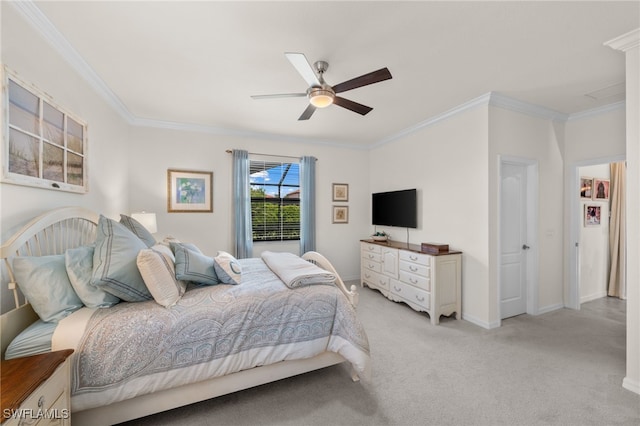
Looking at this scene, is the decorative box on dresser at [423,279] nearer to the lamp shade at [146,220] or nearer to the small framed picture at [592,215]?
the small framed picture at [592,215]

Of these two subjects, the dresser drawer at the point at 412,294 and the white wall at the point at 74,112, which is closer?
the white wall at the point at 74,112

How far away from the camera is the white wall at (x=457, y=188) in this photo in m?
3.10

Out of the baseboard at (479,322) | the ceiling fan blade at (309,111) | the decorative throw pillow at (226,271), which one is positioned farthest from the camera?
the baseboard at (479,322)

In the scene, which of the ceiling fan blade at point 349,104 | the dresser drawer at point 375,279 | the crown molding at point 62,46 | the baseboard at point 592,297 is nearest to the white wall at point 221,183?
the dresser drawer at point 375,279

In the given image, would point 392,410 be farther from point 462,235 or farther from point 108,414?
point 462,235

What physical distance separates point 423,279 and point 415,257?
30cm

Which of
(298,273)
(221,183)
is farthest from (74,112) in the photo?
(298,273)

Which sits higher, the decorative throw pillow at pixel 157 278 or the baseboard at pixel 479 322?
the decorative throw pillow at pixel 157 278

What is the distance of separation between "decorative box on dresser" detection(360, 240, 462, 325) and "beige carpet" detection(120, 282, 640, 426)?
1.17 ft

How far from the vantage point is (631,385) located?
197cm

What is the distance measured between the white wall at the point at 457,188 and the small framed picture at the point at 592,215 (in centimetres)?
223

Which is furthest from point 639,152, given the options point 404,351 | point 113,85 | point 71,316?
point 113,85

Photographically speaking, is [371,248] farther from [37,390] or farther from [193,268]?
[37,390]

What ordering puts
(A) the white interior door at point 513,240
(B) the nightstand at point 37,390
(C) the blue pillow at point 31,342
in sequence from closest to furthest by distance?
(B) the nightstand at point 37,390 → (C) the blue pillow at point 31,342 → (A) the white interior door at point 513,240
